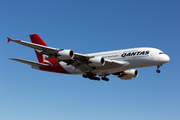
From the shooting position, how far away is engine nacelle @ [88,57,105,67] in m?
36.6

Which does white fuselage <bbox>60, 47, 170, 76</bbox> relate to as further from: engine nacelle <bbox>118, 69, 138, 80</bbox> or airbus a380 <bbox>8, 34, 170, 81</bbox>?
engine nacelle <bbox>118, 69, 138, 80</bbox>

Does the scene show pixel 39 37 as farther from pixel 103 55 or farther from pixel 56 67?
pixel 103 55

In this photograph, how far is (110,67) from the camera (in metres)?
38.2

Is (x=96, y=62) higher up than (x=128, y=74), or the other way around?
(x=128, y=74)

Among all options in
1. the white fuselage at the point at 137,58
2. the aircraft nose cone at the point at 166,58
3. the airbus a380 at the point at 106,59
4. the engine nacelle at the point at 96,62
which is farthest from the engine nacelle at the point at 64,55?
the aircraft nose cone at the point at 166,58

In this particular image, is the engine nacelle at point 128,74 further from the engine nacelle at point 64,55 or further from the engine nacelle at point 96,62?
the engine nacelle at point 64,55

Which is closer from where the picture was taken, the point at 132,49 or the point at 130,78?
the point at 132,49

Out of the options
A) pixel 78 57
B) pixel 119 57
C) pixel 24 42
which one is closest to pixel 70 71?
pixel 78 57

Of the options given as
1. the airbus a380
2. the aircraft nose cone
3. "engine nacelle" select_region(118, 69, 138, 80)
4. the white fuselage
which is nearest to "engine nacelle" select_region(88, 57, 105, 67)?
the airbus a380

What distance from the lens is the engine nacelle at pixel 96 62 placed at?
36562 mm

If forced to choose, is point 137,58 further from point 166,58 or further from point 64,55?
point 64,55

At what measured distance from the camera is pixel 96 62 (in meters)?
36.6

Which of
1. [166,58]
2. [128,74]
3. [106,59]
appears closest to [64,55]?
[106,59]

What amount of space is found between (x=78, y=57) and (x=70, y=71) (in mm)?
5027
